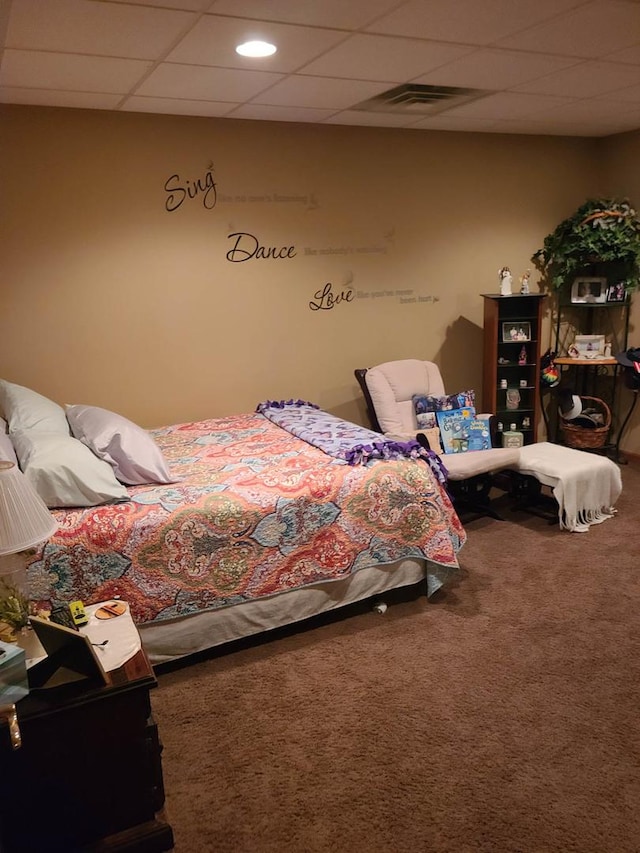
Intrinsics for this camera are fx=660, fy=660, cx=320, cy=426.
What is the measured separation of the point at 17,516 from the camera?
156 cm

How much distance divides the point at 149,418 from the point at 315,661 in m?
2.00

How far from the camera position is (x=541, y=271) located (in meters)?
5.16

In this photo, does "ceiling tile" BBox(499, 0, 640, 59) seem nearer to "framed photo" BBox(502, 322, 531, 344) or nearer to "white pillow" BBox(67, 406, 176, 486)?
"framed photo" BBox(502, 322, 531, 344)

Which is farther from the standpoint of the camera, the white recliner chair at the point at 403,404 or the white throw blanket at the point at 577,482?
the white recliner chair at the point at 403,404

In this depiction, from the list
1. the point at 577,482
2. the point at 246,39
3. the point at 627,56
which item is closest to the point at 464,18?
the point at 246,39

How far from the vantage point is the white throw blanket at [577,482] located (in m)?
3.80

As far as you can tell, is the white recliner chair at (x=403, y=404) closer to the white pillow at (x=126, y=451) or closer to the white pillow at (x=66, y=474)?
the white pillow at (x=126, y=451)

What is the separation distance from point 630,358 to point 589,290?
64cm

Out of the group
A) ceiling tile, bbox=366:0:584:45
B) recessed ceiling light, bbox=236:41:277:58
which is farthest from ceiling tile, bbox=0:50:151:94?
ceiling tile, bbox=366:0:584:45

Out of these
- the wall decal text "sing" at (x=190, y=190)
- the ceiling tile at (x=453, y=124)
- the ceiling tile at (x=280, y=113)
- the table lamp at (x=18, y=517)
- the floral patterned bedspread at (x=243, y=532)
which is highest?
the ceiling tile at (x=280, y=113)

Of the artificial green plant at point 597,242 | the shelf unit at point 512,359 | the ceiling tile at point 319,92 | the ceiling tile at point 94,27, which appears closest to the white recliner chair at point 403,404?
the shelf unit at point 512,359

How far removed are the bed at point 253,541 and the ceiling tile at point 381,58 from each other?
1671mm

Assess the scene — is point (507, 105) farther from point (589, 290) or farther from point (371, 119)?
point (589, 290)

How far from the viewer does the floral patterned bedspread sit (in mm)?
2408
